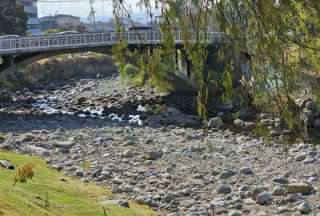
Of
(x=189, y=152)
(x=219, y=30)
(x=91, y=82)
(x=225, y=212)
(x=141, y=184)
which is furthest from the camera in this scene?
(x=91, y=82)

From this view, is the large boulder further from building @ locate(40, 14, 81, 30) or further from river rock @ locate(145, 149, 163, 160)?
building @ locate(40, 14, 81, 30)

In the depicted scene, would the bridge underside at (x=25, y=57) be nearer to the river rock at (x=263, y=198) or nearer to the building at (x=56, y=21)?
the river rock at (x=263, y=198)

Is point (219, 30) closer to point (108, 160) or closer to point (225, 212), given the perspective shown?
point (225, 212)

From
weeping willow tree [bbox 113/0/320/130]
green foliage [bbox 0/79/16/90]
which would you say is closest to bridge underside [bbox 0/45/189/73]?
green foliage [bbox 0/79/16/90]

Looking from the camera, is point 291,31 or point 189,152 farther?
point 189,152

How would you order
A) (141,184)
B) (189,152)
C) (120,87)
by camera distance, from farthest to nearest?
(120,87) < (189,152) < (141,184)

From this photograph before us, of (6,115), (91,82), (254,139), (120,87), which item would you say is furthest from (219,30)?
(91,82)

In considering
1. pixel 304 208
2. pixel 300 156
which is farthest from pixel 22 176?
pixel 300 156

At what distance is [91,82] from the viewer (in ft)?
196

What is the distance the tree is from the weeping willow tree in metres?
55.1

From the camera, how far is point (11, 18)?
5978cm

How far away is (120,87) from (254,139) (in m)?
27.1

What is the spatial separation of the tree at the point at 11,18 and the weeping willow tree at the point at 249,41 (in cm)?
5510

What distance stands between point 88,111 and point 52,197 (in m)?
26.4
